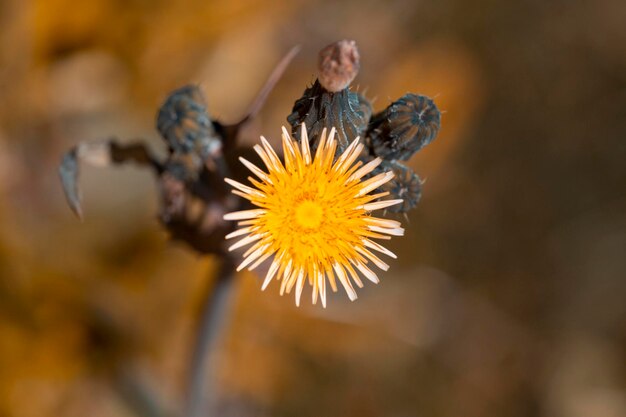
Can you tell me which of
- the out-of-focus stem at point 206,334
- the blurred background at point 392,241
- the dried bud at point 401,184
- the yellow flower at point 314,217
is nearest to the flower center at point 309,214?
the yellow flower at point 314,217

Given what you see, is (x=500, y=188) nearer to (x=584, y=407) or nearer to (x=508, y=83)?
(x=508, y=83)

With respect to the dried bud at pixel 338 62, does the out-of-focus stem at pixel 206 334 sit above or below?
below

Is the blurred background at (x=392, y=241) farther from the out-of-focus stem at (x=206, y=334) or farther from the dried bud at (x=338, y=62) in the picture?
the dried bud at (x=338, y=62)

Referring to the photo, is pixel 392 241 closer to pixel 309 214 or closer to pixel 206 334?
pixel 206 334

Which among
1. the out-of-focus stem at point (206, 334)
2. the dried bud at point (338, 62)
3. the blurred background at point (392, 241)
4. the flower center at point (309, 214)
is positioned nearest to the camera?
the dried bud at point (338, 62)

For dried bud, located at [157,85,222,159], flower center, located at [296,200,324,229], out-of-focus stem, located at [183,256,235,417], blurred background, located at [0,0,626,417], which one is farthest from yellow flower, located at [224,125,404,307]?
blurred background, located at [0,0,626,417]

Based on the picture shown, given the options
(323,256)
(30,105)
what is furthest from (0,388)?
(323,256)

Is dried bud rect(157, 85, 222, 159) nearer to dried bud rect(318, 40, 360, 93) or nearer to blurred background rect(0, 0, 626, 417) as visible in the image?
dried bud rect(318, 40, 360, 93)

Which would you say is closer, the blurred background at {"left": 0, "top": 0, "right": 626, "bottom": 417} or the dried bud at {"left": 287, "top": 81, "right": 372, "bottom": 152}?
the dried bud at {"left": 287, "top": 81, "right": 372, "bottom": 152}
